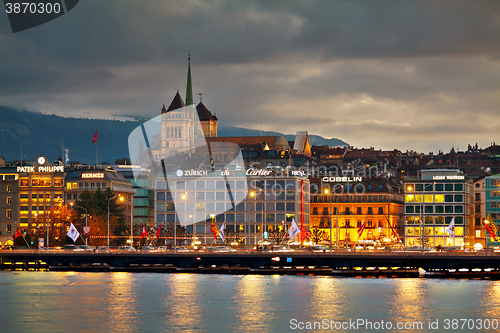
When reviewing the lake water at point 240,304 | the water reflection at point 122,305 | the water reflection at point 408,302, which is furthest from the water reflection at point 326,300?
the water reflection at point 122,305

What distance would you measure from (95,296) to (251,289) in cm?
2173

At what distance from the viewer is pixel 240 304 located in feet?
343

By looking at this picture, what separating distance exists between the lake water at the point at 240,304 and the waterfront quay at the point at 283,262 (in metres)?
4.21

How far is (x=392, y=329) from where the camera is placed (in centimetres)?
8475

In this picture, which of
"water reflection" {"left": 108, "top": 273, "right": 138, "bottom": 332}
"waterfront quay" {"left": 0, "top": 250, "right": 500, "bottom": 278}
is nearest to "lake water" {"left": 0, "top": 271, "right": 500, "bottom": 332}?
"water reflection" {"left": 108, "top": 273, "right": 138, "bottom": 332}

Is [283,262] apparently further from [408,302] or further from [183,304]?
[183,304]

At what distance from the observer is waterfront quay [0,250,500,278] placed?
139625 mm

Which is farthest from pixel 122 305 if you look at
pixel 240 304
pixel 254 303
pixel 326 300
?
pixel 326 300

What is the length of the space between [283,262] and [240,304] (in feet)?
163

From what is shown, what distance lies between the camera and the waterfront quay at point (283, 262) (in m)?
140

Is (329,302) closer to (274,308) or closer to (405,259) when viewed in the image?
(274,308)

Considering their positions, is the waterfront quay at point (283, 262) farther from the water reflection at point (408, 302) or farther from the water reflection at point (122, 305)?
the water reflection at point (122, 305)

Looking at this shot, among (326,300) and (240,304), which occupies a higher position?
(326,300)

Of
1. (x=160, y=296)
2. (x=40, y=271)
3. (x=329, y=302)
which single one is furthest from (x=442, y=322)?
(x=40, y=271)
